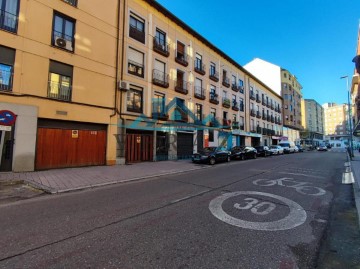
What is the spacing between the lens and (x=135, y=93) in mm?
16547

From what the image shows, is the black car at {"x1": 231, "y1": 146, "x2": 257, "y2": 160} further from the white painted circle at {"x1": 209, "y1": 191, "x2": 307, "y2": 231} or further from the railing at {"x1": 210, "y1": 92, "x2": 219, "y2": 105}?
the white painted circle at {"x1": 209, "y1": 191, "x2": 307, "y2": 231}

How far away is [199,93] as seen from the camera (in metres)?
23.0

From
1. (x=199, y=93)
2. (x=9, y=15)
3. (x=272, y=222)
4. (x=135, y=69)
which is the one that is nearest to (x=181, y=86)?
(x=199, y=93)

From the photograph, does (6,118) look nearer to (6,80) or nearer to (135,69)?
(6,80)

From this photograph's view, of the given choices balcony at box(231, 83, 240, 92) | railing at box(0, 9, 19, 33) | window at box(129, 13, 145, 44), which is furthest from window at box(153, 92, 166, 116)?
balcony at box(231, 83, 240, 92)

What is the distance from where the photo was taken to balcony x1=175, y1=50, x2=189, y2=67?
20.4 meters

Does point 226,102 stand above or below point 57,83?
above

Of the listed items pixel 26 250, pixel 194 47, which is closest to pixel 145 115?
pixel 194 47

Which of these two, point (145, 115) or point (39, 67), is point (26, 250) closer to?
point (39, 67)

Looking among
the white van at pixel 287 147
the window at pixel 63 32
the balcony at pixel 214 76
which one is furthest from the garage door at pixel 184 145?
the white van at pixel 287 147

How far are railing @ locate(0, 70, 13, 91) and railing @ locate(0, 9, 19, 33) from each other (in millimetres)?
2189

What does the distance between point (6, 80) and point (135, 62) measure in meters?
8.57

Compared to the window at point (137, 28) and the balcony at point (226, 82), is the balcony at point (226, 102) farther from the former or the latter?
the window at point (137, 28)

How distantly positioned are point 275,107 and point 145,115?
37.7 meters
